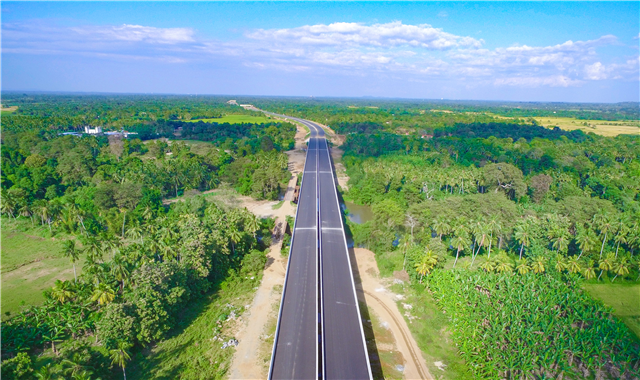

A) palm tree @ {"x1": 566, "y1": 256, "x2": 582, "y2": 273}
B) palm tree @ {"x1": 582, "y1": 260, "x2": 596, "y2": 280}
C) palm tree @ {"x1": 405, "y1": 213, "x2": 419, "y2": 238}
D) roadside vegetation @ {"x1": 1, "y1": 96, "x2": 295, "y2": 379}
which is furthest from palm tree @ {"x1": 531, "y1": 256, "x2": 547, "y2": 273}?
roadside vegetation @ {"x1": 1, "y1": 96, "x2": 295, "y2": 379}

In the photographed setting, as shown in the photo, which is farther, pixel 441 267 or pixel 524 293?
pixel 441 267

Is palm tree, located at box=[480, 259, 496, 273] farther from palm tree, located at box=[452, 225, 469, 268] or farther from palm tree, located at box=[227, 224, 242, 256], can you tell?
palm tree, located at box=[227, 224, 242, 256]

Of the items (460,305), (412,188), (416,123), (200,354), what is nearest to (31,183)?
(200,354)

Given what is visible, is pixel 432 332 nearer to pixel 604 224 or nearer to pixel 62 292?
pixel 604 224

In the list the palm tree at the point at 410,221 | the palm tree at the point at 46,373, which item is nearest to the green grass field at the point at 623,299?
the palm tree at the point at 410,221

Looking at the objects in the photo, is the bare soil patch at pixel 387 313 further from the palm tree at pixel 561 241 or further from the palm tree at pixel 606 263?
the palm tree at pixel 606 263

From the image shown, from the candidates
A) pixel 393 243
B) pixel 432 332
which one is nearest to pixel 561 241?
pixel 393 243

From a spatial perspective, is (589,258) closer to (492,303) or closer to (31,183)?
(492,303)
